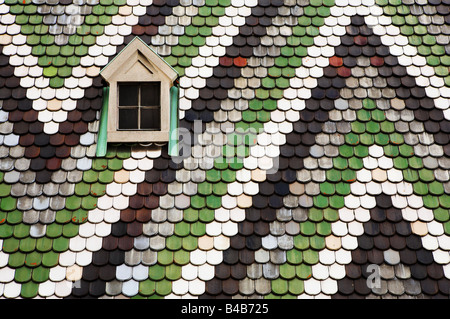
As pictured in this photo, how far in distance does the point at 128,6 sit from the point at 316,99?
9.65ft

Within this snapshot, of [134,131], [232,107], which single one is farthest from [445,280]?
[134,131]

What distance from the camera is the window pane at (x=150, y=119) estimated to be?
22.3ft

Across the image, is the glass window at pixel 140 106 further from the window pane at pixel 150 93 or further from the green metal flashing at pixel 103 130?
the green metal flashing at pixel 103 130

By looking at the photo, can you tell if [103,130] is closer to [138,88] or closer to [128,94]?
[128,94]

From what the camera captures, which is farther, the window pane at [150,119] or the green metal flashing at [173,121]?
the window pane at [150,119]

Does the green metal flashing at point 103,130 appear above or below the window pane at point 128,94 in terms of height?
below

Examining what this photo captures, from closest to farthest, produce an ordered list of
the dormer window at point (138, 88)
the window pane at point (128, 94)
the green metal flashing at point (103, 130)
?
1. the green metal flashing at point (103, 130)
2. the dormer window at point (138, 88)
3. the window pane at point (128, 94)

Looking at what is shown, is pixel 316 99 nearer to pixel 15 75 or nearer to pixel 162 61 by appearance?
pixel 162 61

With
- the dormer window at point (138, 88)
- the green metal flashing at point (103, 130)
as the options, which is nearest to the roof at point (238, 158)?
the green metal flashing at point (103, 130)

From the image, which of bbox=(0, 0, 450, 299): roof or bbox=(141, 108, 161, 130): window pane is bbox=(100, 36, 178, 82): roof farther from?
bbox=(141, 108, 161, 130): window pane

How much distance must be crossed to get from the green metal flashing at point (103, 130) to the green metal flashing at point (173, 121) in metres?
0.79

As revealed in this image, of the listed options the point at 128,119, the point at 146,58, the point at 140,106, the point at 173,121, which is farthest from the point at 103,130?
the point at 146,58

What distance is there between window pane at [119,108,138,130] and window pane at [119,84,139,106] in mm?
93

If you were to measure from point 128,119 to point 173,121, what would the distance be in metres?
0.57
